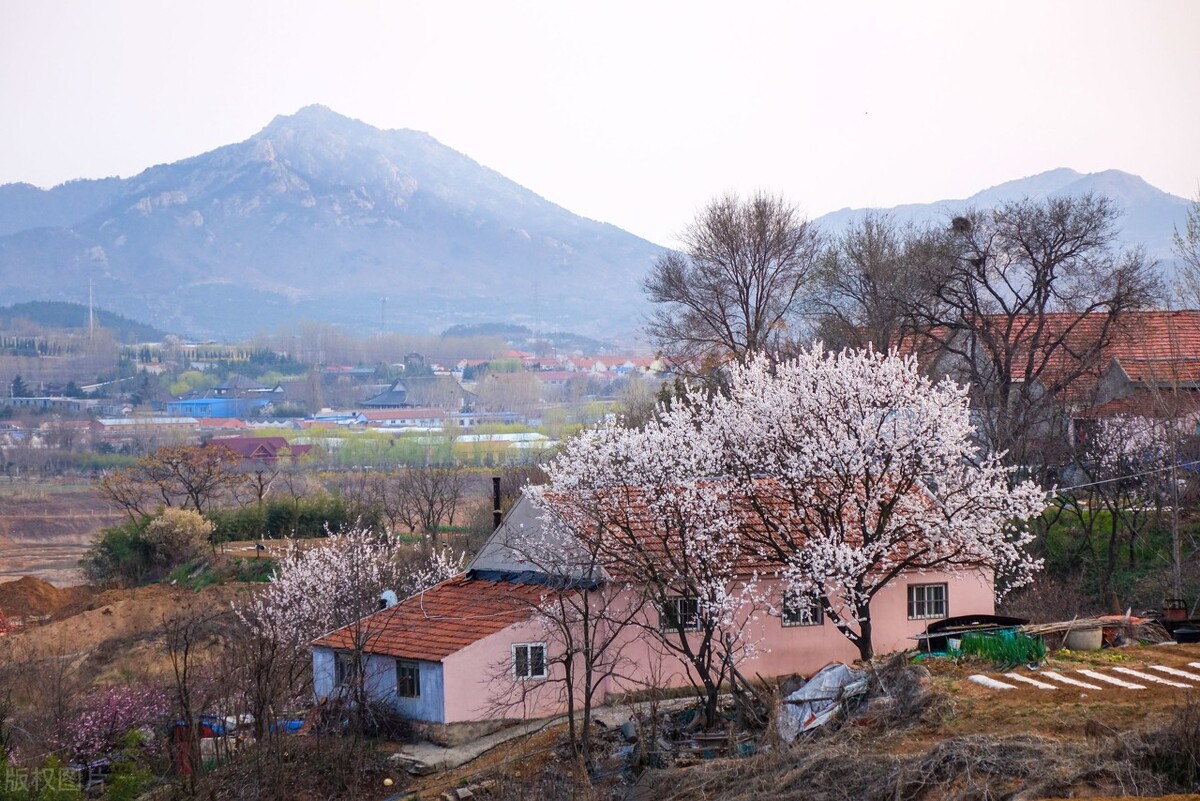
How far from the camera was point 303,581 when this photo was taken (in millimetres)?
31656

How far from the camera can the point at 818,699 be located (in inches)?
763

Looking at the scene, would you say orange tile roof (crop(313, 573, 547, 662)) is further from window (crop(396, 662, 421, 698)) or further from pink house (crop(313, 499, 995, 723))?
window (crop(396, 662, 421, 698))

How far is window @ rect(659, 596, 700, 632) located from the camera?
23.2m

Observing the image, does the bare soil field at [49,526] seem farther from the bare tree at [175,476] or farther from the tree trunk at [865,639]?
the tree trunk at [865,639]

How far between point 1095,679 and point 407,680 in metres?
12.7

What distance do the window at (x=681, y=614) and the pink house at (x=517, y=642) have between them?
111mm

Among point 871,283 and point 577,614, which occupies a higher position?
point 871,283

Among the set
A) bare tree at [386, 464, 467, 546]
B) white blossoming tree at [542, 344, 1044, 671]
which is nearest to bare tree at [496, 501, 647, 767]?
white blossoming tree at [542, 344, 1044, 671]

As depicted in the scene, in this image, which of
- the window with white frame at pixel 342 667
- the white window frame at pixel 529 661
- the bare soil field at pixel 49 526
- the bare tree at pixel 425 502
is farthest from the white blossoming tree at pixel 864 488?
the bare soil field at pixel 49 526

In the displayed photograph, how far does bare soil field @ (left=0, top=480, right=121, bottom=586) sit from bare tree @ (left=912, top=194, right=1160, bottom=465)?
138 feet

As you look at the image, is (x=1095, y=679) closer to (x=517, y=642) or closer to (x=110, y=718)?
(x=517, y=642)

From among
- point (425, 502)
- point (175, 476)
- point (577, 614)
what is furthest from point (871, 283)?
point (175, 476)

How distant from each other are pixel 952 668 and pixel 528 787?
674 centimetres

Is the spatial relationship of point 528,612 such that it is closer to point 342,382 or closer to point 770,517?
point 770,517
